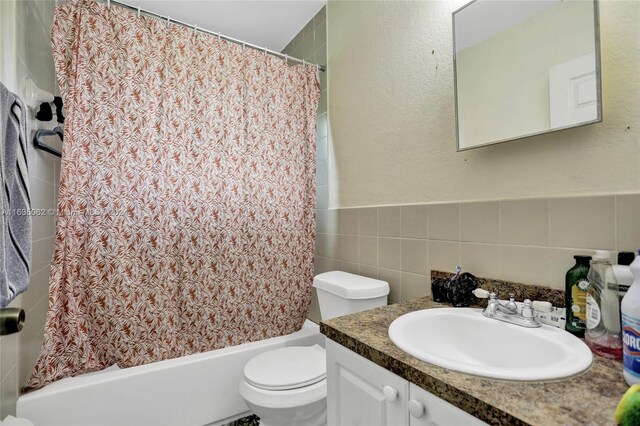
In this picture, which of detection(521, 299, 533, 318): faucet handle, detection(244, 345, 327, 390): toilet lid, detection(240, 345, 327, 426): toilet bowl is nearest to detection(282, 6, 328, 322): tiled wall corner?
detection(244, 345, 327, 390): toilet lid

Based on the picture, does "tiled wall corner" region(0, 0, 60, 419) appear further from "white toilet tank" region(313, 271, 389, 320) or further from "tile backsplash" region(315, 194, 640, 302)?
"tile backsplash" region(315, 194, 640, 302)

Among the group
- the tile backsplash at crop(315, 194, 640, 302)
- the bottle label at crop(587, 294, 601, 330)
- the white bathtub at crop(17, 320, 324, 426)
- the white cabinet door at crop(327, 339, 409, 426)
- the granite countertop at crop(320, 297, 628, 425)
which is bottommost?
the white bathtub at crop(17, 320, 324, 426)

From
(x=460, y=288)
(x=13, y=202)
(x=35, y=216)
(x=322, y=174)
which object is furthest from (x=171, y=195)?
(x=460, y=288)

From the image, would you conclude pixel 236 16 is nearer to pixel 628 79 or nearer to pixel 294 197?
pixel 294 197

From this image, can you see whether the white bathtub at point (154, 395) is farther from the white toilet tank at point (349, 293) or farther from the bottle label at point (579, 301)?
the bottle label at point (579, 301)

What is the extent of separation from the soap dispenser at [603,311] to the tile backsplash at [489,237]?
116 mm

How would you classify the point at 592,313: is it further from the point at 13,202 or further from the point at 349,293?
the point at 13,202

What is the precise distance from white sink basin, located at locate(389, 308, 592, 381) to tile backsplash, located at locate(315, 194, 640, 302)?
0.68ft

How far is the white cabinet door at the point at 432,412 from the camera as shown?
1.83 feet

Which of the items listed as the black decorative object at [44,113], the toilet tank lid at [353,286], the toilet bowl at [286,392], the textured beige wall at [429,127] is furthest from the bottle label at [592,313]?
the black decorative object at [44,113]

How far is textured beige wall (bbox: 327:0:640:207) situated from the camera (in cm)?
80

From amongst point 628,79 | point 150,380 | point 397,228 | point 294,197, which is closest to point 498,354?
point 397,228

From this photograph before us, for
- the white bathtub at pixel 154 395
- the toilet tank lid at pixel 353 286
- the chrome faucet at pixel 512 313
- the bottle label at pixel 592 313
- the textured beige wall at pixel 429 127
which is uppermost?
the textured beige wall at pixel 429 127

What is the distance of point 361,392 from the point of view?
30.7 inches
